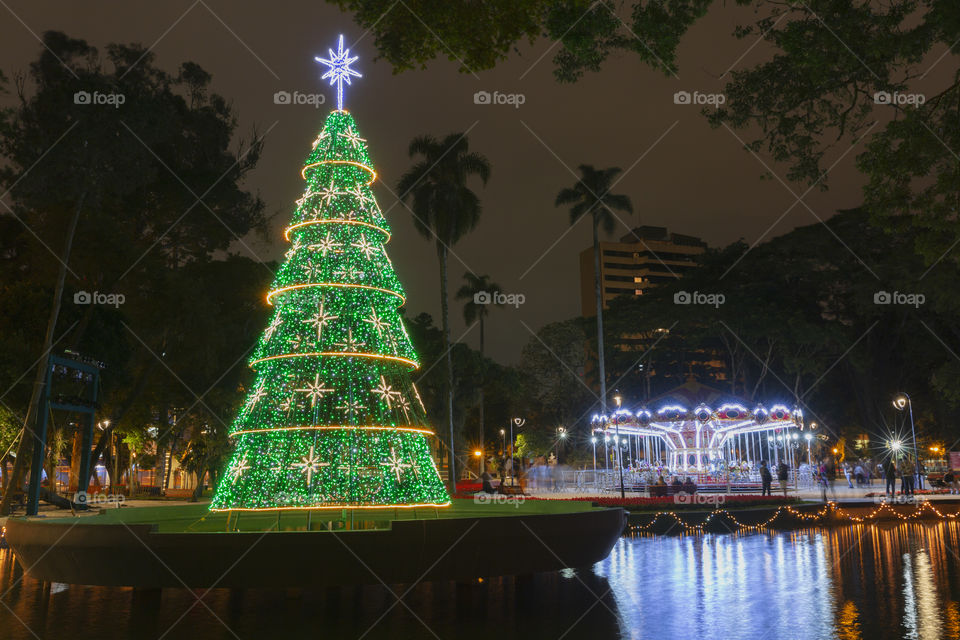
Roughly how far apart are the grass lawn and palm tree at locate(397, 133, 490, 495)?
19.0 metres

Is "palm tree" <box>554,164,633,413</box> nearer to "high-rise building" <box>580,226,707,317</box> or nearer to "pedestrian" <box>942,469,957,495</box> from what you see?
"pedestrian" <box>942,469,957,495</box>

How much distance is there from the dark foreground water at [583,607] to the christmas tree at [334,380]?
2024mm

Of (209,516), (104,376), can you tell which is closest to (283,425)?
(209,516)

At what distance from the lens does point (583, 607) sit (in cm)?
927

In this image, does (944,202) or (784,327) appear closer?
(944,202)

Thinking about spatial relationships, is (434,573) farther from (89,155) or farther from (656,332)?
(656,332)

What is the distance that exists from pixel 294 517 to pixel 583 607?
6.81 metres

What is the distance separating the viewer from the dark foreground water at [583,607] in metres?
7.98

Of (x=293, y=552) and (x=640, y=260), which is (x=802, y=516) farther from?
(x=640, y=260)

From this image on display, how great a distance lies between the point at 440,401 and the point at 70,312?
2610 cm

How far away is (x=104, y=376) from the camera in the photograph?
24656 millimetres

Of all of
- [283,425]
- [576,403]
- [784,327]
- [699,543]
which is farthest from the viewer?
[576,403]

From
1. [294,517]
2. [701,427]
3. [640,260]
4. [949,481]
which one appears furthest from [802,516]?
[640,260]

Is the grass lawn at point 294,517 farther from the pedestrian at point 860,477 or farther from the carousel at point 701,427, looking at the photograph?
the pedestrian at point 860,477
